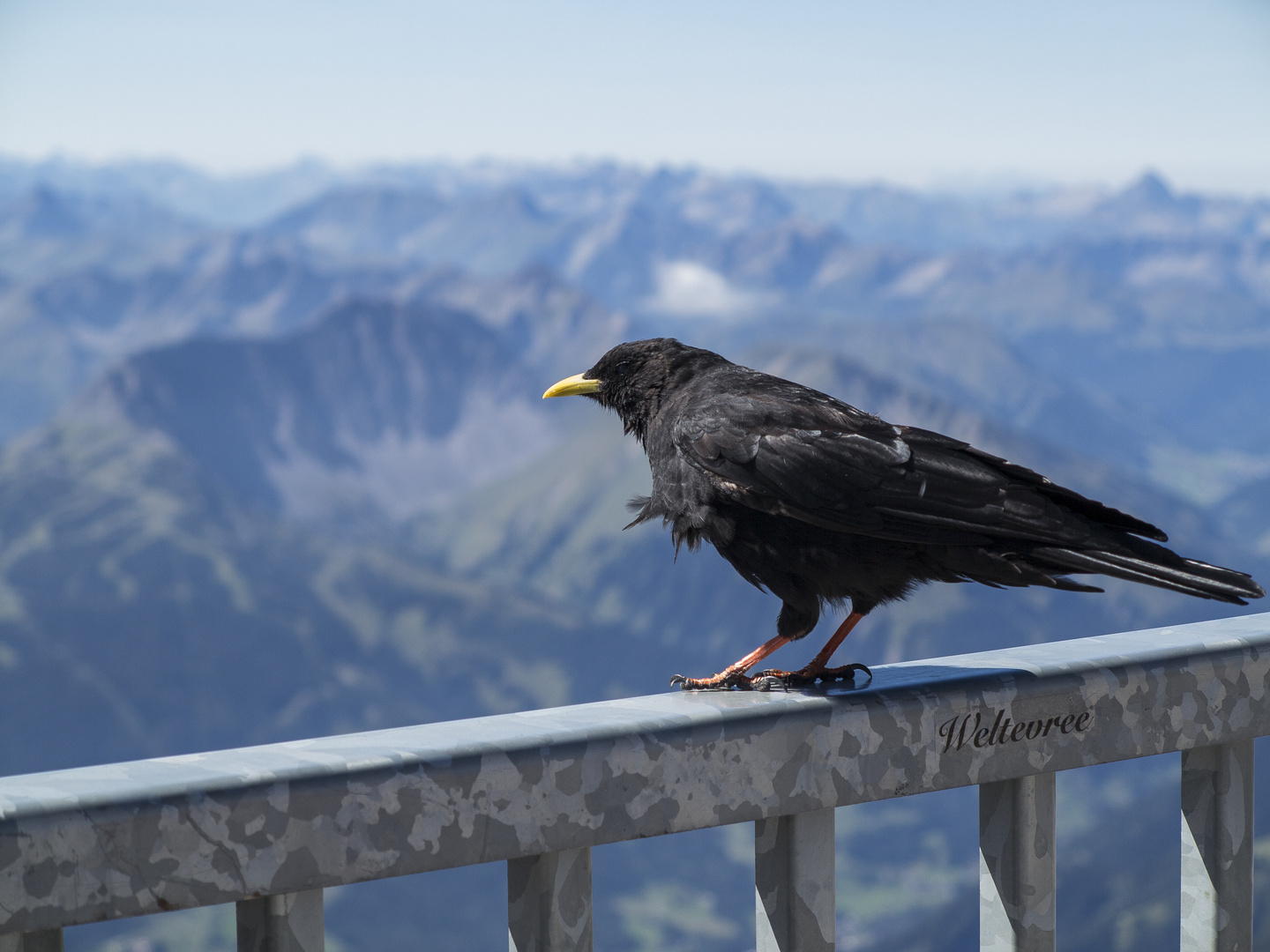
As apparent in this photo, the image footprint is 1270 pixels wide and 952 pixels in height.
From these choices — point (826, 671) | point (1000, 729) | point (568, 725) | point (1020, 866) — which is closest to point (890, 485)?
point (826, 671)

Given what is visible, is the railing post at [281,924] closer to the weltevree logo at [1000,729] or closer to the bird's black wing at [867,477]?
the weltevree logo at [1000,729]

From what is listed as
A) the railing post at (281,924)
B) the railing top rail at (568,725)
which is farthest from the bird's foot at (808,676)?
the railing post at (281,924)

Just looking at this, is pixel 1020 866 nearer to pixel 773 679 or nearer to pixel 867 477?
pixel 773 679

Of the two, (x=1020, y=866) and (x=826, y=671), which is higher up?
(x=826, y=671)

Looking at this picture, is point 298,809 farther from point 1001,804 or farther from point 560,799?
point 1001,804

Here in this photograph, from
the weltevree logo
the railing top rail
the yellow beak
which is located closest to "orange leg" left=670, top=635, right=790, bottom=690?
the railing top rail

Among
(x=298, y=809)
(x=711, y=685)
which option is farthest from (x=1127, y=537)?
(x=298, y=809)

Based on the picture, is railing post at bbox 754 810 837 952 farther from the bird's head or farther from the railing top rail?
the bird's head
